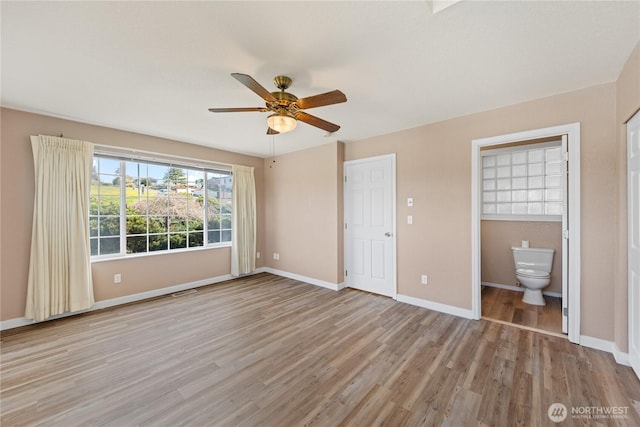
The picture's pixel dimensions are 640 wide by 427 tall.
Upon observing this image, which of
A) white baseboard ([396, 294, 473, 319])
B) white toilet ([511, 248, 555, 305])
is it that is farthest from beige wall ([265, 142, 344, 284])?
white toilet ([511, 248, 555, 305])

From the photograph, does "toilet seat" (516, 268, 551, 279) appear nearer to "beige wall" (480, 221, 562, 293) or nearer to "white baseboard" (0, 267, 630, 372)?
"beige wall" (480, 221, 562, 293)

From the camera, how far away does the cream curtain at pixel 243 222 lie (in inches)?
192

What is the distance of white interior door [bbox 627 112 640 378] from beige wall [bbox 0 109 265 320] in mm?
5116

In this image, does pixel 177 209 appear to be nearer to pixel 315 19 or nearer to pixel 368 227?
pixel 368 227

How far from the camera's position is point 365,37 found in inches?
67.8

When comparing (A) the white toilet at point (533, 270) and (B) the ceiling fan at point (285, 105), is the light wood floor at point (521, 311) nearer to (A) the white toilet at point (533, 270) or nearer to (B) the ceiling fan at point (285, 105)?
(A) the white toilet at point (533, 270)

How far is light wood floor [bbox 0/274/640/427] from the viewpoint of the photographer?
5.44ft

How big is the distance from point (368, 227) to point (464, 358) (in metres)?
2.19

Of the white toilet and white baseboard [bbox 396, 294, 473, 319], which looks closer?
white baseboard [bbox 396, 294, 473, 319]

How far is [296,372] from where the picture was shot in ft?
6.84

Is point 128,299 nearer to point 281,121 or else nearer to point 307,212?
point 307,212

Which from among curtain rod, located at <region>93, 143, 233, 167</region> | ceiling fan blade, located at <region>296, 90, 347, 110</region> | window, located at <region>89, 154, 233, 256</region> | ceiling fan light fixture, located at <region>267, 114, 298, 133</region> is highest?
curtain rod, located at <region>93, 143, 233, 167</region>

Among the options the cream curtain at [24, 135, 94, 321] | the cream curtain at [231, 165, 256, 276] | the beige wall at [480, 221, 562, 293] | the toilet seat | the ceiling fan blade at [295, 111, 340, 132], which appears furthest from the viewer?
the cream curtain at [231, 165, 256, 276]

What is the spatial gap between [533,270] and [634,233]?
1912 mm
